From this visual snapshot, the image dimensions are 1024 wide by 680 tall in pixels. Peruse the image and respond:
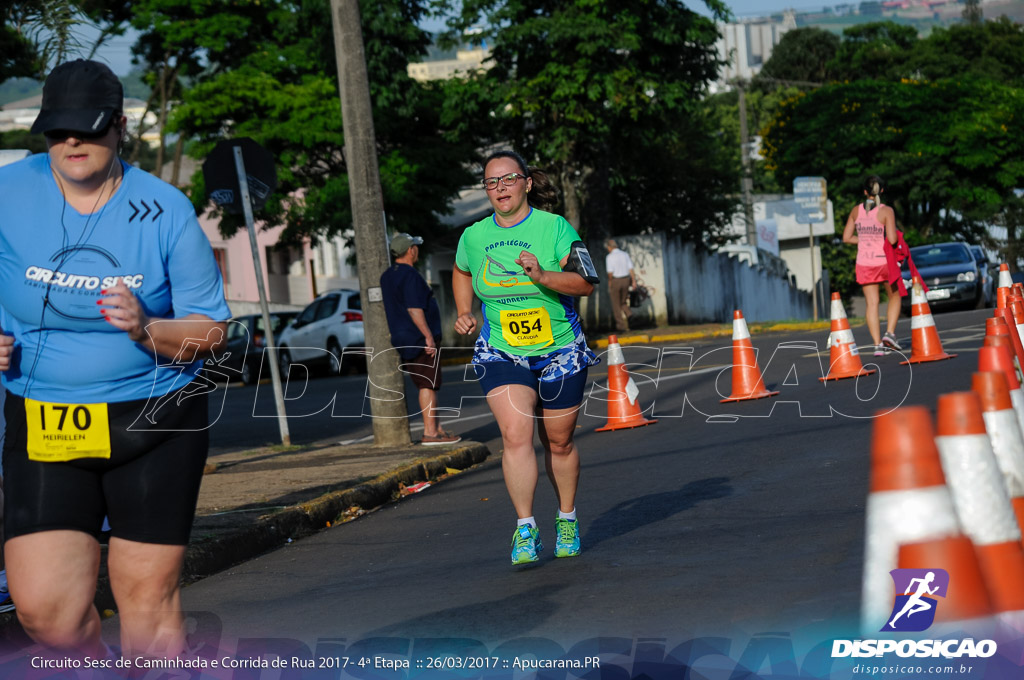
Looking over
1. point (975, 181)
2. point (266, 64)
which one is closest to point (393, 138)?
point (266, 64)

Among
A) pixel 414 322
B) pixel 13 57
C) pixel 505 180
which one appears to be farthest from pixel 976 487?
pixel 13 57

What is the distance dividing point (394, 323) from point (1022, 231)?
48899mm

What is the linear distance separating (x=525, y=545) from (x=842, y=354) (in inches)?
315

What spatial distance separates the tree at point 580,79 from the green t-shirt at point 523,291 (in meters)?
22.0

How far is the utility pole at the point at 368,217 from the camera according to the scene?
11.2 metres

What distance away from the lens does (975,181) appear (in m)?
53.2

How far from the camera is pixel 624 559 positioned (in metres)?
6.09

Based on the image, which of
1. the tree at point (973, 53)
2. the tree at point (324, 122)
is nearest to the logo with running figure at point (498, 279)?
the tree at point (324, 122)

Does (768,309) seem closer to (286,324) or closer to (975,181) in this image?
(975,181)

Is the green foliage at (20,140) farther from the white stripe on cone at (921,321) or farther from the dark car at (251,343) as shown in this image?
the white stripe on cone at (921,321)

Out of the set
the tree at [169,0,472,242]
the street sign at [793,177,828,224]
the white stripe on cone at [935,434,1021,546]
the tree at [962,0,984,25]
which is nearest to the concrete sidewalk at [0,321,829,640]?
the white stripe on cone at [935,434,1021,546]

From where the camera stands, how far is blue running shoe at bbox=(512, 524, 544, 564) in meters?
6.06

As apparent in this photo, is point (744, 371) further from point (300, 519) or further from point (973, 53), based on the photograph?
point (973, 53)

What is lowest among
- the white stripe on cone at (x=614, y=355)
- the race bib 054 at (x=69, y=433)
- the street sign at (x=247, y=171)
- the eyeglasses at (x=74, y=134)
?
the white stripe on cone at (x=614, y=355)
